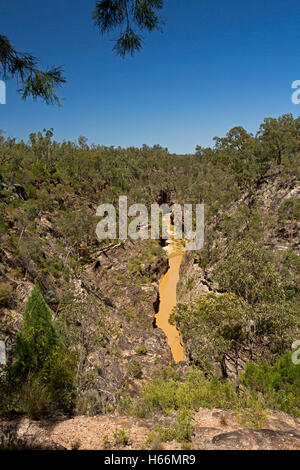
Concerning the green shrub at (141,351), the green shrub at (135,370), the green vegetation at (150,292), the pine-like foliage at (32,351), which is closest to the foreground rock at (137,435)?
the green vegetation at (150,292)

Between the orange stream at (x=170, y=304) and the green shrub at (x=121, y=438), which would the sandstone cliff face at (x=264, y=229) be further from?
the green shrub at (x=121, y=438)

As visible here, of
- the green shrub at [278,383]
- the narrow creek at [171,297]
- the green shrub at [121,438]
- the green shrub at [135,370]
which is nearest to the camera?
the green shrub at [121,438]

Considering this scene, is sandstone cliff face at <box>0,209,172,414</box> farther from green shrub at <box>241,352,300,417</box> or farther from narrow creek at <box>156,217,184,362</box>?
green shrub at <box>241,352,300,417</box>

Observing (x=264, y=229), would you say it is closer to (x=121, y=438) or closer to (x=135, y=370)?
(x=135, y=370)

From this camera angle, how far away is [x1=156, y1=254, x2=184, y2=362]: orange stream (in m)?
26.7

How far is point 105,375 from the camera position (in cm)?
1741

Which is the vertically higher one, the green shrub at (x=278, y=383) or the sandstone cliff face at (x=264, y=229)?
the sandstone cliff face at (x=264, y=229)

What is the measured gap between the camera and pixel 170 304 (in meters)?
34.2

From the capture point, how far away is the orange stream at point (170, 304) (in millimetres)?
26703

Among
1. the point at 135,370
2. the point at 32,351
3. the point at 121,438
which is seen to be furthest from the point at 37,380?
the point at 135,370

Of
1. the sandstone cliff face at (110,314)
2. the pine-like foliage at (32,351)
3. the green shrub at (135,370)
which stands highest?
the pine-like foliage at (32,351)

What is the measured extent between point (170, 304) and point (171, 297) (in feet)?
4.86
